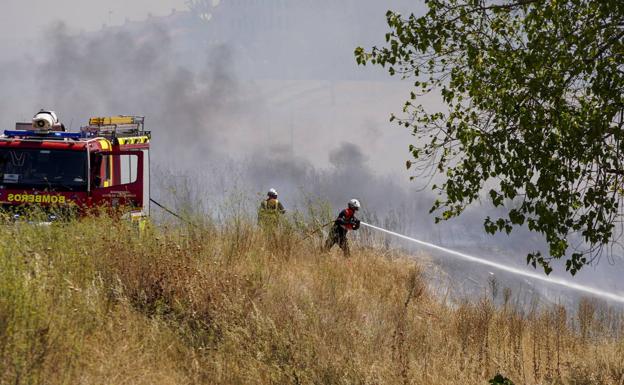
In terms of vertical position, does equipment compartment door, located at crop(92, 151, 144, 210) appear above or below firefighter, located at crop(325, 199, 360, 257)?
above

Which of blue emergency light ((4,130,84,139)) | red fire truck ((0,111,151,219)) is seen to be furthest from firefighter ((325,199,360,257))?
blue emergency light ((4,130,84,139))

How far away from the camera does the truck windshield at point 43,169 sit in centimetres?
1248

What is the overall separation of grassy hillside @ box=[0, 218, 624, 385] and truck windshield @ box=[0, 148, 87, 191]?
191cm

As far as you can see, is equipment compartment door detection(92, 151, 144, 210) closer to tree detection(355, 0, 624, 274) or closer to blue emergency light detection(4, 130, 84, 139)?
blue emergency light detection(4, 130, 84, 139)

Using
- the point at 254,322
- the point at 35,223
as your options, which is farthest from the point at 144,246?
the point at 254,322

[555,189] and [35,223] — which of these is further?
[35,223]

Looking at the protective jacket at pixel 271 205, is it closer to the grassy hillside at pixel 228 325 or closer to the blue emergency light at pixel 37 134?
the grassy hillside at pixel 228 325

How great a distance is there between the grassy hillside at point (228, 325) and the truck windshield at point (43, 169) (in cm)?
191

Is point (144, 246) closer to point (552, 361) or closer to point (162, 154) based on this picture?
point (552, 361)

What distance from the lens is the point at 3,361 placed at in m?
5.59

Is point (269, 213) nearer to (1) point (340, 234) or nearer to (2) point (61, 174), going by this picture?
(1) point (340, 234)

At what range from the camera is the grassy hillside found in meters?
6.34

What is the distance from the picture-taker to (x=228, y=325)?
7.96 metres

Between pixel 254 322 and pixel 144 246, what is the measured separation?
6.78 ft
